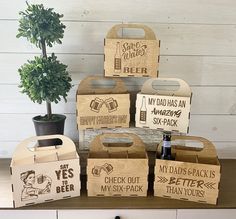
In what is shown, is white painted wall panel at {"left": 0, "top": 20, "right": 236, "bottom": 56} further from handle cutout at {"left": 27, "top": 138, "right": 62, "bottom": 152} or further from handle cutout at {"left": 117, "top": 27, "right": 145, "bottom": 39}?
handle cutout at {"left": 27, "top": 138, "right": 62, "bottom": 152}

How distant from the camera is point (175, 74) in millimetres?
1561

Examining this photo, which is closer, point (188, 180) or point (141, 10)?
point (188, 180)

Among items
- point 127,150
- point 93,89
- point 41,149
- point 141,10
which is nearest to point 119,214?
point 127,150

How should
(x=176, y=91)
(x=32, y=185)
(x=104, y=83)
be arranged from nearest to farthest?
(x=32, y=185) → (x=176, y=91) → (x=104, y=83)

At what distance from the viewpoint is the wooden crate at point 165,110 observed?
1307 millimetres

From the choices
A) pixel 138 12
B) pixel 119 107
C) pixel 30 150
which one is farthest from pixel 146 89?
pixel 30 150

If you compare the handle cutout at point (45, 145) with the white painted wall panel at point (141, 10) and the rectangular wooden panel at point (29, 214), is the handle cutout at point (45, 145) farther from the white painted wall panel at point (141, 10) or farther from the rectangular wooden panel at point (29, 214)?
the white painted wall panel at point (141, 10)

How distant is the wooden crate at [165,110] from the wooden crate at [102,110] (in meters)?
0.06

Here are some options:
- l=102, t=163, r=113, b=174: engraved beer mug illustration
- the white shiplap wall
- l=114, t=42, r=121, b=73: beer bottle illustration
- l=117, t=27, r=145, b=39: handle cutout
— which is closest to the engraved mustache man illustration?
l=102, t=163, r=113, b=174: engraved beer mug illustration

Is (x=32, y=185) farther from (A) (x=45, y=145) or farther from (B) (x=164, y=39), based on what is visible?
(B) (x=164, y=39)

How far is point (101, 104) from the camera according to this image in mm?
1333

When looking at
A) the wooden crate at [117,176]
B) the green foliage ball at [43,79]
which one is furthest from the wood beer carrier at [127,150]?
the green foliage ball at [43,79]

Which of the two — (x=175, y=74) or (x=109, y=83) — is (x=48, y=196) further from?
(x=175, y=74)

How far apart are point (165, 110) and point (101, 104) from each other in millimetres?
279
